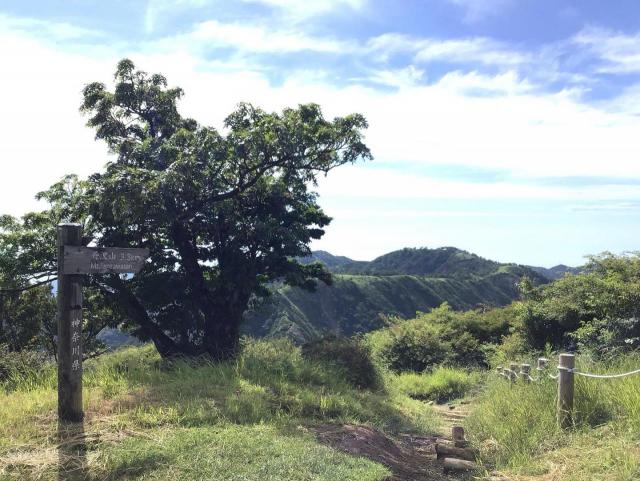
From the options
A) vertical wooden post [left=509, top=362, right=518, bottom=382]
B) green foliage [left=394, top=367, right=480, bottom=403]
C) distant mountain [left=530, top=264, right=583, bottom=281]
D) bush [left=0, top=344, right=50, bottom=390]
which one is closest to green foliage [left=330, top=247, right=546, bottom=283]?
distant mountain [left=530, top=264, right=583, bottom=281]

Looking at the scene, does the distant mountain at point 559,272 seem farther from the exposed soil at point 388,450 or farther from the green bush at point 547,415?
the exposed soil at point 388,450

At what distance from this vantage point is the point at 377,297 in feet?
303

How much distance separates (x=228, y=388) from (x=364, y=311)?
3207 inches

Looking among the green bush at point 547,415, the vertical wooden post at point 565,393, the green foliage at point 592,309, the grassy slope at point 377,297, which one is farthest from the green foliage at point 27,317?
the grassy slope at point 377,297

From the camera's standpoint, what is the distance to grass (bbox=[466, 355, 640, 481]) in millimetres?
4910

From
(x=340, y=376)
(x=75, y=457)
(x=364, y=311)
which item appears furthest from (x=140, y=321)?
(x=364, y=311)

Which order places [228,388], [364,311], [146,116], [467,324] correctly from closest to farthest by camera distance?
1. [228,388]
2. [146,116]
3. [467,324]
4. [364,311]

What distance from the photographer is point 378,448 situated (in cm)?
643

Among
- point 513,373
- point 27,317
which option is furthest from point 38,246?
point 513,373

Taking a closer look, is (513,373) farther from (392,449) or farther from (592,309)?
(592,309)

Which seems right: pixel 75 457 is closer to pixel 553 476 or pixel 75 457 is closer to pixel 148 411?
pixel 148 411

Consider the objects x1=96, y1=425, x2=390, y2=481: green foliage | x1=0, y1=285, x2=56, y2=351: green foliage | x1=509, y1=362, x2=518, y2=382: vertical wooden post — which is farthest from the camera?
x1=0, y1=285, x2=56, y2=351: green foliage

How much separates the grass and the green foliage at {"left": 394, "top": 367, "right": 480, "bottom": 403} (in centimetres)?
759

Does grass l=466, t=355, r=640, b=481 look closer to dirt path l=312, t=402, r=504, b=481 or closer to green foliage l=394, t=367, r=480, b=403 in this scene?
dirt path l=312, t=402, r=504, b=481
